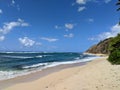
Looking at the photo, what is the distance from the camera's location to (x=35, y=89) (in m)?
12.1

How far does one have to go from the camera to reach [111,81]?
Result: 39.6 feet

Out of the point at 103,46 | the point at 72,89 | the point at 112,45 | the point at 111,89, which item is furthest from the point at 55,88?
the point at 103,46

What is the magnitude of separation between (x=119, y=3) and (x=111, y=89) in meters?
23.3

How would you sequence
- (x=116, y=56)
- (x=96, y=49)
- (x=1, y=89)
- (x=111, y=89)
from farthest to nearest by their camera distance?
(x=96, y=49) < (x=116, y=56) < (x=1, y=89) < (x=111, y=89)

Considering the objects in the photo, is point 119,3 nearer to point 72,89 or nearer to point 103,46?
point 72,89

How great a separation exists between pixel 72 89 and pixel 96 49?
107 m

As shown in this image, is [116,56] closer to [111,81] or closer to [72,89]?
[111,81]

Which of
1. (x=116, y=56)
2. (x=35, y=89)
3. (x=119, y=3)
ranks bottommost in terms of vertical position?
(x=35, y=89)

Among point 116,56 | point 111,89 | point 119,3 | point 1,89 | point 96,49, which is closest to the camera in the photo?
point 111,89

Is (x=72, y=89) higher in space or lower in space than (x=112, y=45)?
lower

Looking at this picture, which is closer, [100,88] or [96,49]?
[100,88]

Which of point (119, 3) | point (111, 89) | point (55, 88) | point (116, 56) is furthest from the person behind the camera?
point (119, 3)

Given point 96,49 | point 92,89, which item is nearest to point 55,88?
point 92,89

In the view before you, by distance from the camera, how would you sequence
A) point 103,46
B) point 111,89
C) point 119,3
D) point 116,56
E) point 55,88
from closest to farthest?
1. point 111,89
2. point 55,88
3. point 116,56
4. point 119,3
5. point 103,46
